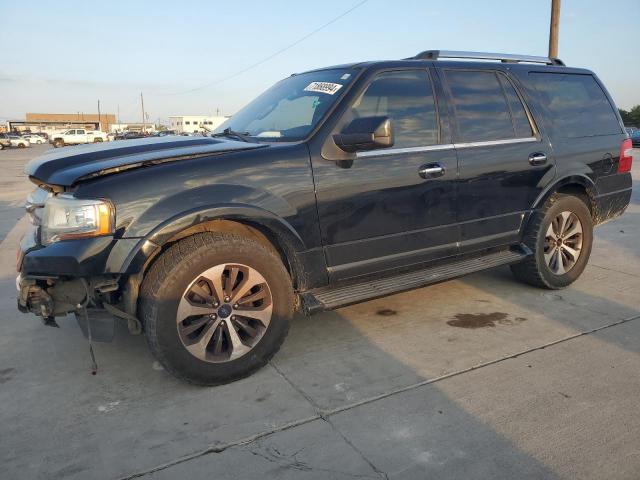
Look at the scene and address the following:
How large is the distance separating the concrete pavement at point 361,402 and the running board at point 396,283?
1.28 feet

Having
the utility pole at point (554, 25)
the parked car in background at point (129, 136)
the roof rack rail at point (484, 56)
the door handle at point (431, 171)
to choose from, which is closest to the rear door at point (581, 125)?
the roof rack rail at point (484, 56)

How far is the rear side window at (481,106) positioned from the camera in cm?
394

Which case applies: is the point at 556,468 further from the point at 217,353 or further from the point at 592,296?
the point at 592,296

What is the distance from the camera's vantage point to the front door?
3.35 meters

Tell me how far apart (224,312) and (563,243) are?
128 inches

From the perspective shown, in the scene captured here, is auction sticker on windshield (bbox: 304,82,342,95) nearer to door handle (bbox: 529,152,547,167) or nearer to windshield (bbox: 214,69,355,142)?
windshield (bbox: 214,69,355,142)

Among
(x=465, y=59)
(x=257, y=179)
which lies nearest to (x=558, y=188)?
(x=465, y=59)

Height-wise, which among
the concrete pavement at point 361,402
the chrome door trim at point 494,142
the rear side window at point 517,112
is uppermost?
the rear side window at point 517,112

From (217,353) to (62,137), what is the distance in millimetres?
51130

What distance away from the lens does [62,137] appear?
156 ft

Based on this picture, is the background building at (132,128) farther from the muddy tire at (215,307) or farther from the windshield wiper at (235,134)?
the muddy tire at (215,307)

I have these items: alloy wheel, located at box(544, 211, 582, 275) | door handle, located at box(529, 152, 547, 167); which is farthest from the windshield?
alloy wheel, located at box(544, 211, 582, 275)

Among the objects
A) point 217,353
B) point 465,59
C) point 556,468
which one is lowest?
point 556,468

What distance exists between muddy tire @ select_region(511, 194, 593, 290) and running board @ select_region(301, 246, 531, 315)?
7.4 inches
